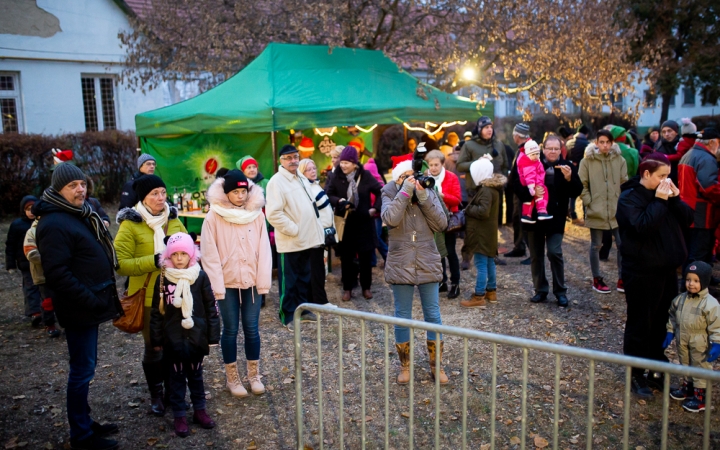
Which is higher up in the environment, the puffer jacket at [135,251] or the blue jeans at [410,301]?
the puffer jacket at [135,251]

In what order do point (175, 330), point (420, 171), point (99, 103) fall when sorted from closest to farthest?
point (175, 330) → point (420, 171) → point (99, 103)

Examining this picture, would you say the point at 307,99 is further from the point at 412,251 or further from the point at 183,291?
the point at 183,291

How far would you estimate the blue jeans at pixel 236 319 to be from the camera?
5.05 meters

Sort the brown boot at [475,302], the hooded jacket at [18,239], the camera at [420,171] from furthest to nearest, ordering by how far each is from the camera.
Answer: the brown boot at [475,302]
the hooded jacket at [18,239]
the camera at [420,171]

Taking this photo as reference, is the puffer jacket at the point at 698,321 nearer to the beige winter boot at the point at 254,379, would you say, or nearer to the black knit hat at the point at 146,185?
the beige winter boot at the point at 254,379

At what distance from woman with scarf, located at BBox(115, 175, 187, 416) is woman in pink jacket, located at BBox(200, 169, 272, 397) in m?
0.37

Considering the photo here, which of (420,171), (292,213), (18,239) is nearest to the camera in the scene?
(420,171)

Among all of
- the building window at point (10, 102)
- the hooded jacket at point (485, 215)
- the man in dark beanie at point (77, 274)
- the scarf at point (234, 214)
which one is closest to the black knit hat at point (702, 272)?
the hooded jacket at point (485, 215)

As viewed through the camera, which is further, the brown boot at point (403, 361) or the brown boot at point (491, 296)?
the brown boot at point (491, 296)

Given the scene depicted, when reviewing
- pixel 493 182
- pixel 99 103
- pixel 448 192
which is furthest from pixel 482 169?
pixel 99 103

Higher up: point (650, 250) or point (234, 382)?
point (650, 250)

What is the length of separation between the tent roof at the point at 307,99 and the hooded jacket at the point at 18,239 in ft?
10.5

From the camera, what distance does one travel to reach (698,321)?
15.2 feet

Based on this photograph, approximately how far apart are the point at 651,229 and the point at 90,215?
401 centimetres
